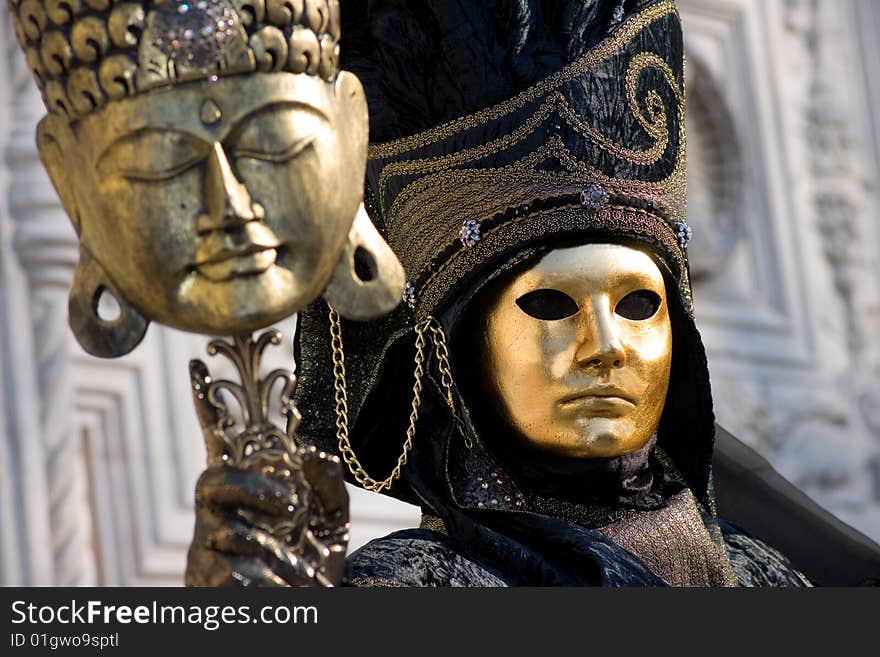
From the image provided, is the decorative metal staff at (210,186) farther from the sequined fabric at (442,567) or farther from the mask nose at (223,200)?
the sequined fabric at (442,567)

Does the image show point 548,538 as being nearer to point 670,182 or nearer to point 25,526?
point 670,182

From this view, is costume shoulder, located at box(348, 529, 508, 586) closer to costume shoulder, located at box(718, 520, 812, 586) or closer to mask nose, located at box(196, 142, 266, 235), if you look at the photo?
costume shoulder, located at box(718, 520, 812, 586)

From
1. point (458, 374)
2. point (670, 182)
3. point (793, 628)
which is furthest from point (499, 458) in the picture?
point (793, 628)

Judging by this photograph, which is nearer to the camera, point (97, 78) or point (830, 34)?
point (97, 78)

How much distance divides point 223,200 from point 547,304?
66 cm

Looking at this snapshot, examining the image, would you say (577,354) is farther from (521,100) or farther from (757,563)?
(757,563)

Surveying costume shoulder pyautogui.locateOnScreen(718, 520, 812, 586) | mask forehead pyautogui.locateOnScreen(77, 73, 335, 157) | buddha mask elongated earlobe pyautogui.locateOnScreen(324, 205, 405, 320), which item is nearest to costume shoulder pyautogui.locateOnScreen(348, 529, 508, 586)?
costume shoulder pyautogui.locateOnScreen(718, 520, 812, 586)

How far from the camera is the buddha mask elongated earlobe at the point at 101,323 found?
122 cm

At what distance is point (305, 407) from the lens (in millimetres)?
1902

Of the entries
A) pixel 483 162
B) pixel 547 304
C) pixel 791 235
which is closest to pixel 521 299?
pixel 547 304

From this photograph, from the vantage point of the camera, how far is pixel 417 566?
172 cm

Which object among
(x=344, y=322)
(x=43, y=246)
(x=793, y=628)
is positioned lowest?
(x=793, y=628)

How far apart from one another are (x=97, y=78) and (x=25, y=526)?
1567mm

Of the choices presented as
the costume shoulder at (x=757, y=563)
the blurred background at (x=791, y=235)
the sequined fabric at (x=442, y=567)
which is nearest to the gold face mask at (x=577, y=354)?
the sequined fabric at (x=442, y=567)
